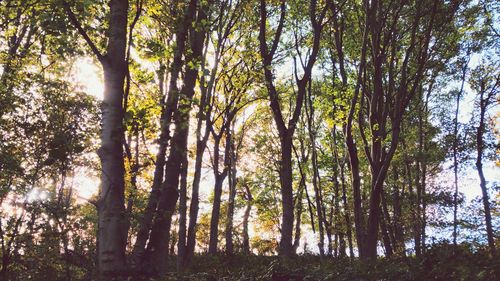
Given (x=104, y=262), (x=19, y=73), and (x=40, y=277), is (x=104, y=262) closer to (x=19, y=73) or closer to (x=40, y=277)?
(x=40, y=277)

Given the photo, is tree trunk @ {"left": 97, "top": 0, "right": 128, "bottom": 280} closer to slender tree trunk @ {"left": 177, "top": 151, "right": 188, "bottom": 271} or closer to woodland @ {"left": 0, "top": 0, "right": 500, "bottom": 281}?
woodland @ {"left": 0, "top": 0, "right": 500, "bottom": 281}

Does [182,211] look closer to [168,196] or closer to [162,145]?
[168,196]

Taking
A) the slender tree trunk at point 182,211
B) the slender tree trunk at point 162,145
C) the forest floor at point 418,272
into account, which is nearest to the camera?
the slender tree trunk at point 162,145

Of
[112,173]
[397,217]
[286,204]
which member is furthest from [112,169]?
[397,217]

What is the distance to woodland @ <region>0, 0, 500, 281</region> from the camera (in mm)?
5211

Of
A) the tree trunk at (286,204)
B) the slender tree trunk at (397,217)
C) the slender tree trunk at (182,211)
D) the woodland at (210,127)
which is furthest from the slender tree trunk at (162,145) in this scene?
the slender tree trunk at (397,217)

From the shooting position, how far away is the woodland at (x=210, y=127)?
17.1ft

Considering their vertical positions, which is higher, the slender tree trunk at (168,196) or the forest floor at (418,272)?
the slender tree trunk at (168,196)

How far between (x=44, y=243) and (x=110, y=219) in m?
8.53

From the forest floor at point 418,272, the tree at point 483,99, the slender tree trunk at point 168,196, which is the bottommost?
the forest floor at point 418,272

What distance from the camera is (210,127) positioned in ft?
46.0

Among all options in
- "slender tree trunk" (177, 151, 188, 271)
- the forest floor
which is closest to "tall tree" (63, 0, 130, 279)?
the forest floor

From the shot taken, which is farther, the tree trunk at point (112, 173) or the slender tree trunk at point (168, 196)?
the slender tree trunk at point (168, 196)

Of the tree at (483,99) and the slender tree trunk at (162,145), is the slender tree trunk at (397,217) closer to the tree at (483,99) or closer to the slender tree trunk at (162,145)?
the tree at (483,99)
